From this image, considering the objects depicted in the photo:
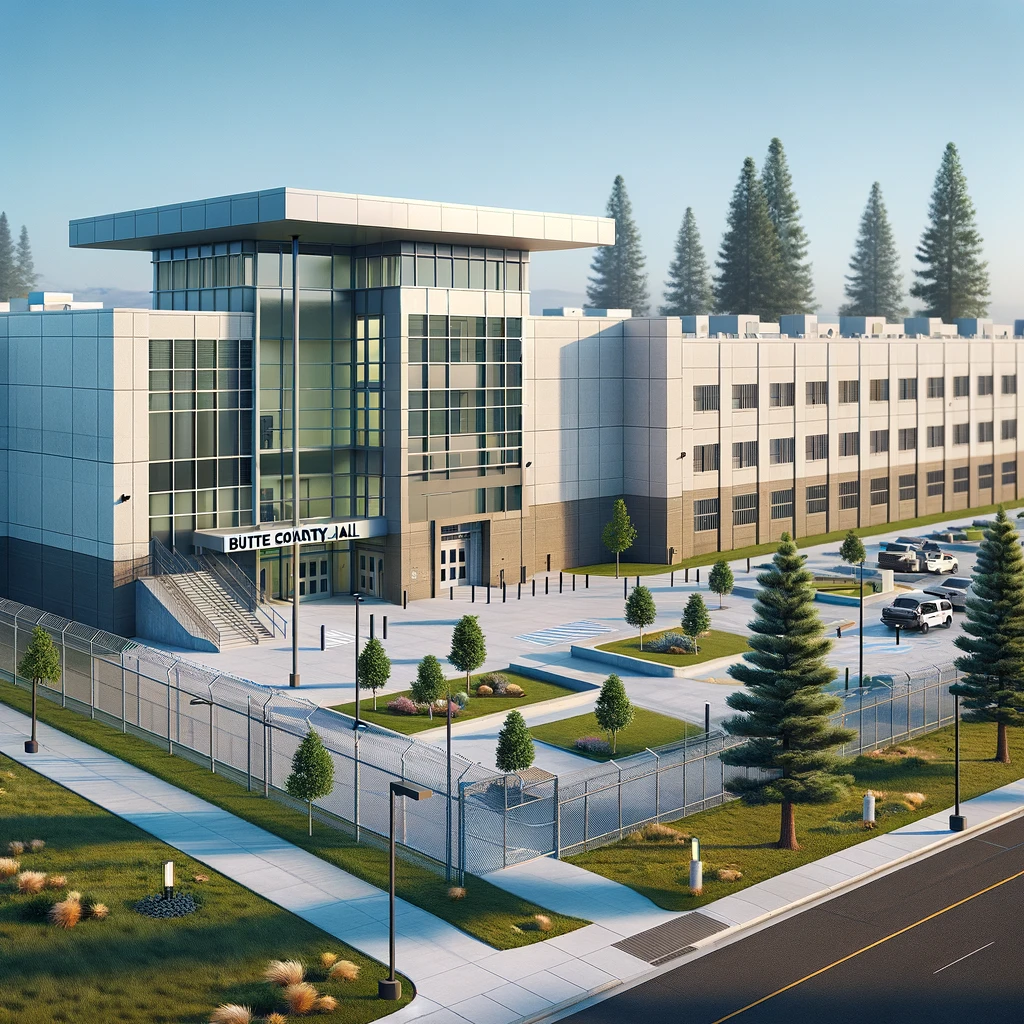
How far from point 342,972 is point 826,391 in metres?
65.9

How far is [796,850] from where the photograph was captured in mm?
35844

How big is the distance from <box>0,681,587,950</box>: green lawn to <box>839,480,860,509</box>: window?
56526mm

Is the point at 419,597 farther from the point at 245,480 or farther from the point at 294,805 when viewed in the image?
the point at 294,805

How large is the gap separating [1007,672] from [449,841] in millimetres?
20783

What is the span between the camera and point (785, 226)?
146875 mm

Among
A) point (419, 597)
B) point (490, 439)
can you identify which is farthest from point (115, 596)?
point (490, 439)

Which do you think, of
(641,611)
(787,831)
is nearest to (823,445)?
(641,611)

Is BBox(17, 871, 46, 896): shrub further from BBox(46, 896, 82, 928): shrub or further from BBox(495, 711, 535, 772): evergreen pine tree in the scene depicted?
BBox(495, 711, 535, 772): evergreen pine tree

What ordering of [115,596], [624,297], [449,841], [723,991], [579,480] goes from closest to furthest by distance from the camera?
[723,991]
[449,841]
[115,596]
[579,480]
[624,297]

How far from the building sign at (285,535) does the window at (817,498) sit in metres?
32.4

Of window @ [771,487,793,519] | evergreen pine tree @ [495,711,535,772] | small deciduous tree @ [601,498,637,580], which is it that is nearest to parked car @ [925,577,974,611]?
window @ [771,487,793,519]

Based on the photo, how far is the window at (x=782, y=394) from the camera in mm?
83062

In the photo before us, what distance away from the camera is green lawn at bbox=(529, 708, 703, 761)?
43969 mm

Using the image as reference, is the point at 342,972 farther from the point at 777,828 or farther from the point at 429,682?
the point at 429,682
